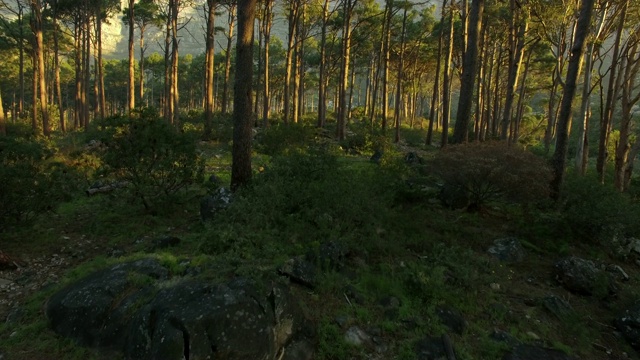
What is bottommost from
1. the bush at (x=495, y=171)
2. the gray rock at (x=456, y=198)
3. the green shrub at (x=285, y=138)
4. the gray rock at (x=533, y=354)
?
the gray rock at (x=533, y=354)

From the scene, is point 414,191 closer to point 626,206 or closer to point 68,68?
point 626,206

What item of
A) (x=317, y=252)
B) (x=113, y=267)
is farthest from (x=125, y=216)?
(x=317, y=252)

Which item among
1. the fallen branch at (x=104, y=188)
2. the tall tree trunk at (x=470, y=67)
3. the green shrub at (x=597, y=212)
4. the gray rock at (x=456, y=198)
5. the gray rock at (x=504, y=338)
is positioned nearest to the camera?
the gray rock at (x=504, y=338)

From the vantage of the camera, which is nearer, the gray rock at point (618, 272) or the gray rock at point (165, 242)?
the gray rock at point (165, 242)

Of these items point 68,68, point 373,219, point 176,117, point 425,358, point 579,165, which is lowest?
point 425,358

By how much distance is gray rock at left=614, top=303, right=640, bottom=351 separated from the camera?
17.5ft

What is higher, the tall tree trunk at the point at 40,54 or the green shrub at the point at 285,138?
the tall tree trunk at the point at 40,54

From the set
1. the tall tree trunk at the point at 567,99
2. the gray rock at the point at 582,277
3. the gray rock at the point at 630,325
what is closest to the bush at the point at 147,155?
the gray rock at the point at 582,277

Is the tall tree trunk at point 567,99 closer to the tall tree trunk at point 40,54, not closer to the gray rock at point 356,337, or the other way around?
the gray rock at point 356,337

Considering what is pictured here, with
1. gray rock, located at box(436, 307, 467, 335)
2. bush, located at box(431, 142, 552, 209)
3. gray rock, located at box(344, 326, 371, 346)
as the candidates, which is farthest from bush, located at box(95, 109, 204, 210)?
gray rock, located at box(436, 307, 467, 335)

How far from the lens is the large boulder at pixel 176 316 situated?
3873 millimetres

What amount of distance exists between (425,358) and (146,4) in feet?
107

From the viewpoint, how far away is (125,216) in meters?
8.59

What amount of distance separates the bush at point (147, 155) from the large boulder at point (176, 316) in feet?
11.7
